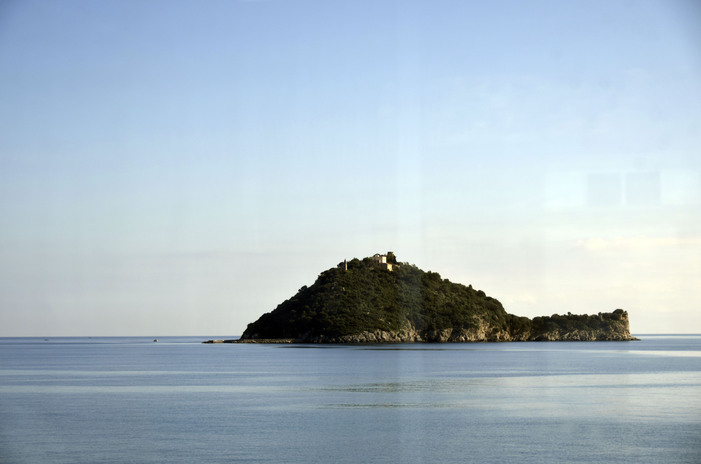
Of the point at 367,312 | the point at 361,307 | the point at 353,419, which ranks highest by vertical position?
the point at 361,307

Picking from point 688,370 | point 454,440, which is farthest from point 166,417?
point 688,370

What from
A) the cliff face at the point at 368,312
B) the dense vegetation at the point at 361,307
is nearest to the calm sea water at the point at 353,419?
the cliff face at the point at 368,312

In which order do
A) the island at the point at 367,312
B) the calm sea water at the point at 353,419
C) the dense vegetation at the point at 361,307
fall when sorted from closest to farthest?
the calm sea water at the point at 353,419
the island at the point at 367,312
the dense vegetation at the point at 361,307

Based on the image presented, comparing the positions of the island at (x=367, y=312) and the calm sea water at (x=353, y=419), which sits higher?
the island at (x=367, y=312)

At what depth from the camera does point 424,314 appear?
638ft

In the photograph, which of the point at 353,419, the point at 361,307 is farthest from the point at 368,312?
the point at 353,419

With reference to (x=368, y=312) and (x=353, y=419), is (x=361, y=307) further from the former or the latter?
(x=353, y=419)

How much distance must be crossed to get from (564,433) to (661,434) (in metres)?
4.78

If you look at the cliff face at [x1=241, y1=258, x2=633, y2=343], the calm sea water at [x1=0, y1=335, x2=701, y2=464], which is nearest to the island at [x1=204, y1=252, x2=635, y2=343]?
the cliff face at [x1=241, y1=258, x2=633, y2=343]

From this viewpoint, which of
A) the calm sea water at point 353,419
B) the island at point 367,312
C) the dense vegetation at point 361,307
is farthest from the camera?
the dense vegetation at point 361,307

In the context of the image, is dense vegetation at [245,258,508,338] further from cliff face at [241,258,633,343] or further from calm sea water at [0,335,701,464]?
calm sea water at [0,335,701,464]

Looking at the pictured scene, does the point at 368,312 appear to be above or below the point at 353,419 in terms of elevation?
above

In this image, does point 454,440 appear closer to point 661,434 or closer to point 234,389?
point 661,434

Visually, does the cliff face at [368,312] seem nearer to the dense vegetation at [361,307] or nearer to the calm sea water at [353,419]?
the dense vegetation at [361,307]
